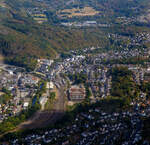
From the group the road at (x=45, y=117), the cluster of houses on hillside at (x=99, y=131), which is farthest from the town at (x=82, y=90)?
the road at (x=45, y=117)

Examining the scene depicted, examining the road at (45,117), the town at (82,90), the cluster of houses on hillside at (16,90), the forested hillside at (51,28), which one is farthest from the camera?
the forested hillside at (51,28)

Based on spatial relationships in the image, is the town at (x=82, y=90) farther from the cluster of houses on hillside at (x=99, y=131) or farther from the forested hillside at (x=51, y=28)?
the forested hillside at (x=51, y=28)

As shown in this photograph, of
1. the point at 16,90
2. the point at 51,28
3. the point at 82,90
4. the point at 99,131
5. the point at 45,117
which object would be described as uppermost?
the point at 51,28

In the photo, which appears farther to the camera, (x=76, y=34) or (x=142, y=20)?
(x=142, y=20)

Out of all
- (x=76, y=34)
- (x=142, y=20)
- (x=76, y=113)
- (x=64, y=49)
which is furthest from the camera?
(x=142, y=20)

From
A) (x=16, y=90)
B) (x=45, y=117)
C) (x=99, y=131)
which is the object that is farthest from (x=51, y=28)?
(x=99, y=131)

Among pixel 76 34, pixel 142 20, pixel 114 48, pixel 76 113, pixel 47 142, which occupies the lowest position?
pixel 47 142

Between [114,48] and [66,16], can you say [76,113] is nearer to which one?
[114,48]

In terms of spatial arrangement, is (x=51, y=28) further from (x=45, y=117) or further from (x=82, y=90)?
(x=45, y=117)

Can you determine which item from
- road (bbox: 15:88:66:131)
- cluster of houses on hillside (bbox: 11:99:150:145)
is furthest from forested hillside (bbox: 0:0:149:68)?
cluster of houses on hillside (bbox: 11:99:150:145)

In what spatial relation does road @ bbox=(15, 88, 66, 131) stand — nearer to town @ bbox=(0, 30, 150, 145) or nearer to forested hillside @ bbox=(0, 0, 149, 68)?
town @ bbox=(0, 30, 150, 145)

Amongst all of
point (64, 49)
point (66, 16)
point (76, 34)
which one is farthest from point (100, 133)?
point (66, 16)
